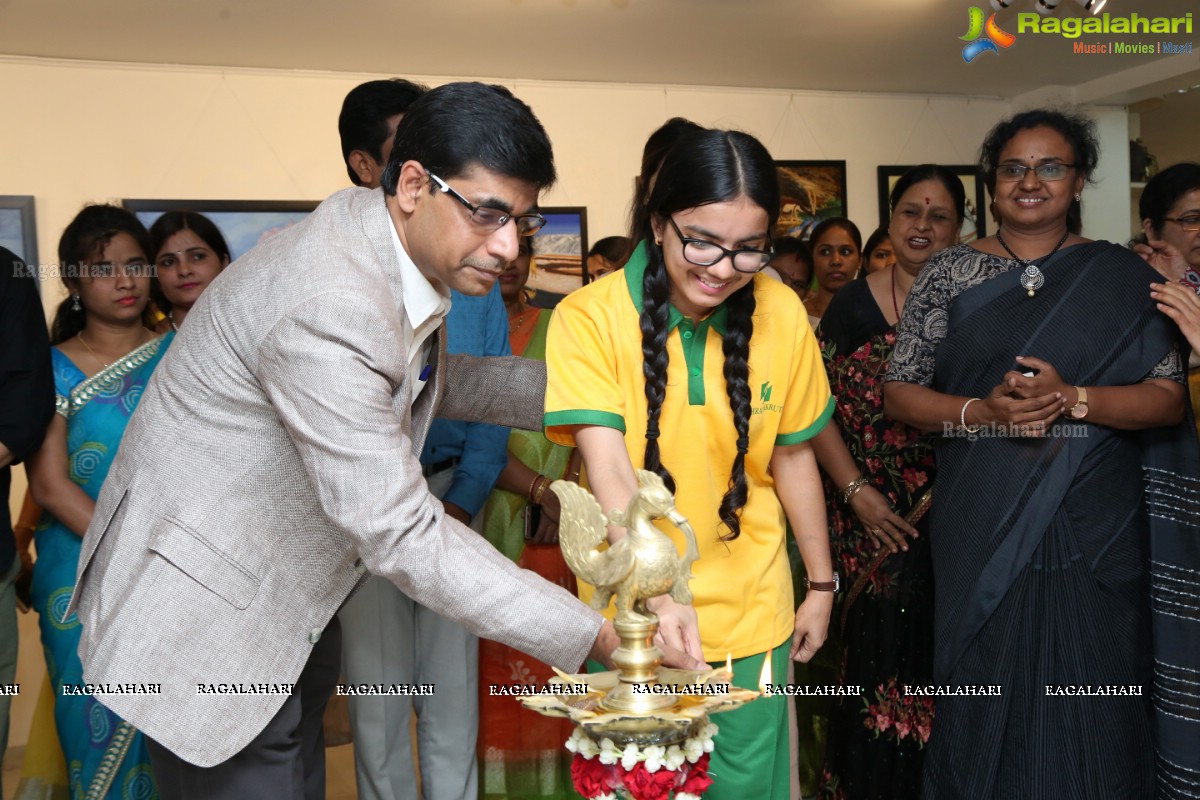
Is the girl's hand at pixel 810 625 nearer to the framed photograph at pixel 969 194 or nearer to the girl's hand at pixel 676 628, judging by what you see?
the girl's hand at pixel 676 628

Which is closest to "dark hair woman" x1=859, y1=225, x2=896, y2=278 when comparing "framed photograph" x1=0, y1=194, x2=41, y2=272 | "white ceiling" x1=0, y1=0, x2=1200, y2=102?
"white ceiling" x1=0, y1=0, x2=1200, y2=102

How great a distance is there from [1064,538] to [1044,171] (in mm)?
838

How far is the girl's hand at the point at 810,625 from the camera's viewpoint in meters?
2.00

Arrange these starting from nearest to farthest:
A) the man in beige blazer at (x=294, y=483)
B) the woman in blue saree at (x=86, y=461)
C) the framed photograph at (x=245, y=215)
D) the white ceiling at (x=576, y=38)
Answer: the man in beige blazer at (x=294, y=483)
the woman in blue saree at (x=86, y=461)
the white ceiling at (x=576, y=38)
the framed photograph at (x=245, y=215)

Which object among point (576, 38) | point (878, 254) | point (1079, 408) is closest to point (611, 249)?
point (878, 254)

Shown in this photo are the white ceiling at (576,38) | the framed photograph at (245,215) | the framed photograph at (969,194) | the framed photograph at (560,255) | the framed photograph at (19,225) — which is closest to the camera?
the white ceiling at (576,38)

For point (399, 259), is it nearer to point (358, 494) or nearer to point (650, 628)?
point (358, 494)

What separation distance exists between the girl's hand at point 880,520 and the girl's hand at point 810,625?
0.83 metres

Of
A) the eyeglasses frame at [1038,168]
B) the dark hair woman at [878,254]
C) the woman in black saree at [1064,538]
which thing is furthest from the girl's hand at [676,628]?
the dark hair woman at [878,254]

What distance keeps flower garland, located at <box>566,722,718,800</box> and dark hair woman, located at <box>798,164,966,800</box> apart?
5.41ft

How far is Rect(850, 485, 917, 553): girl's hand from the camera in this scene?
9.10 feet

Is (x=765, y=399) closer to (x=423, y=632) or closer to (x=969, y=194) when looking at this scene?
(x=423, y=632)

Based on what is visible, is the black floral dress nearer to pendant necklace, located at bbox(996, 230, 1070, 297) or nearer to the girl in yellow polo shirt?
pendant necklace, located at bbox(996, 230, 1070, 297)

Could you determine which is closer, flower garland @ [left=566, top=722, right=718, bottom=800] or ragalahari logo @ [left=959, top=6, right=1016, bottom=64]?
flower garland @ [left=566, top=722, right=718, bottom=800]
